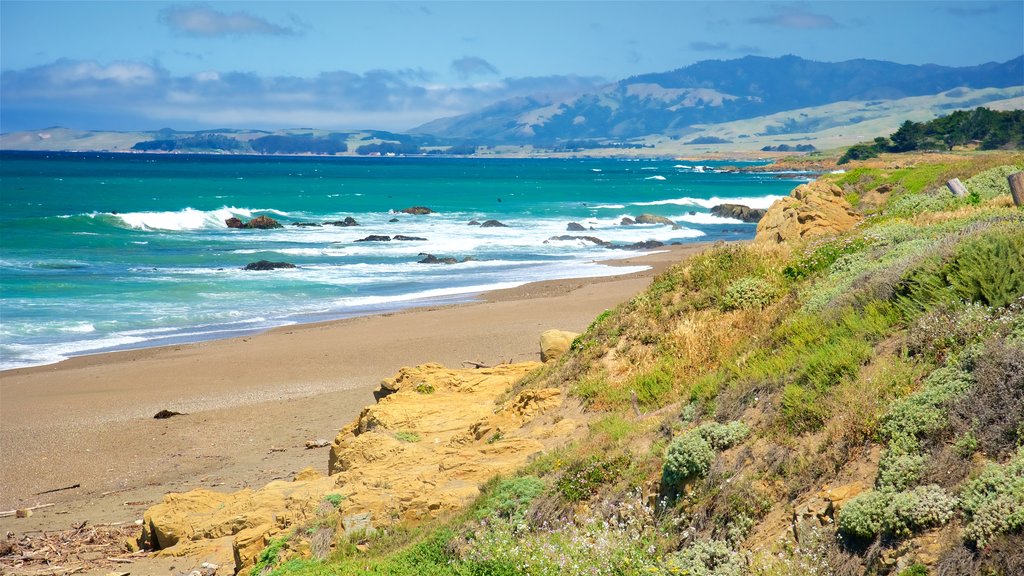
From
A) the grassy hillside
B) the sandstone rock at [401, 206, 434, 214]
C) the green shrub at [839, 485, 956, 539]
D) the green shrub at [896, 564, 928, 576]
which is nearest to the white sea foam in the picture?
the sandstone rock at [401, 206, 434, 214]

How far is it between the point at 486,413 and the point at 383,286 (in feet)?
68.5

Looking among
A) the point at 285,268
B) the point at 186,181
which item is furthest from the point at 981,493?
the point at 186,181

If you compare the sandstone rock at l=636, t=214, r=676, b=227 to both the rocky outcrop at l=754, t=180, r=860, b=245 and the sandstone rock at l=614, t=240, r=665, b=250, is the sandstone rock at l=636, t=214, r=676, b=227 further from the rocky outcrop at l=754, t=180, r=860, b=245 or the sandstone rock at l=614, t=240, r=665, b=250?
the rocky outcrop at l=754, t=180, r=860, b=245

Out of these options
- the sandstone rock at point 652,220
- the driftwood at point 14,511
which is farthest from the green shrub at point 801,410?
the sandstone rock at point 652,220

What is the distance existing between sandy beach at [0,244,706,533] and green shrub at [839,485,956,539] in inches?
321

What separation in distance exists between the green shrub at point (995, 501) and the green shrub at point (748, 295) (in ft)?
16.1

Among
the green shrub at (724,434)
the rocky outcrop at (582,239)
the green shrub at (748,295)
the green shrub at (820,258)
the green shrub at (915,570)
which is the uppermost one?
the green shrub at (820,258)

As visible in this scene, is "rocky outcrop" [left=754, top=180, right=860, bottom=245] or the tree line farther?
the tree line

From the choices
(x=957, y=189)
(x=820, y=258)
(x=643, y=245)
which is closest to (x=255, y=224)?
(x=643, y=245)

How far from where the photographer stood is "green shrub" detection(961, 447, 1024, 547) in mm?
5223

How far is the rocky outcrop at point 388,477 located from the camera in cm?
844

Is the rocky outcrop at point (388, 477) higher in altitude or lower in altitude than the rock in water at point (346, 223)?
lower

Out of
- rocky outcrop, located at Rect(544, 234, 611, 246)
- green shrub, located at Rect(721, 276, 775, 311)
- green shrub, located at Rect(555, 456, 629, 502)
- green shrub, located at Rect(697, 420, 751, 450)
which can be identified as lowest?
rocky outcrop, located at Rect(544, 234, 611, 246)

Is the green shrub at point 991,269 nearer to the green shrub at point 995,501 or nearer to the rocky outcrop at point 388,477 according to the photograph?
the green shrub at point 995,501
